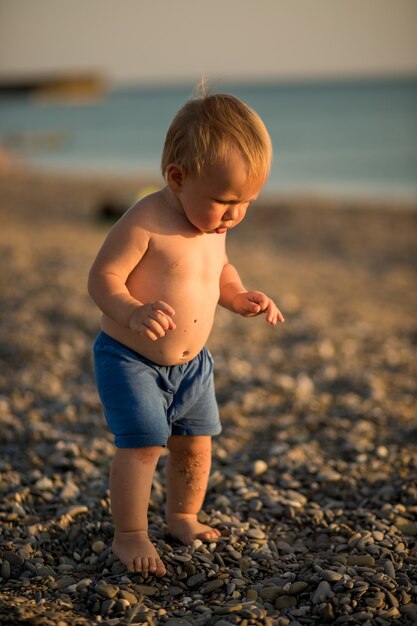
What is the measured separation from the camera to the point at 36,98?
2854 inches

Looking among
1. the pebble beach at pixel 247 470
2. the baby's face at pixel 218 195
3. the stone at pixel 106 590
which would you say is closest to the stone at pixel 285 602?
the pebble beach at pixel 247 470

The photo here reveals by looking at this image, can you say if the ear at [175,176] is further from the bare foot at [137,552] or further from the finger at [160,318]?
the bare foot at [137,552]

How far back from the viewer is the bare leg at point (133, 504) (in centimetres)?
264

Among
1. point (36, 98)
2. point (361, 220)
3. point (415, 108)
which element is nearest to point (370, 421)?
point (361, 220)

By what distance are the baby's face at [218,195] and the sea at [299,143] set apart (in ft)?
1.39

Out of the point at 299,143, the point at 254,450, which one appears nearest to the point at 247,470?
the point at 254,450

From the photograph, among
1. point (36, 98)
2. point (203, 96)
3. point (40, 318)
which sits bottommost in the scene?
point (40, 318)

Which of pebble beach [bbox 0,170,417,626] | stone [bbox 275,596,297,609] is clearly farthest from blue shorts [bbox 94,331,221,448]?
stone [bbox 275,596,297,609]

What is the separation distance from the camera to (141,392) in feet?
8.57

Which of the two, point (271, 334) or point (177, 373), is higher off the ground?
point (177, 373)

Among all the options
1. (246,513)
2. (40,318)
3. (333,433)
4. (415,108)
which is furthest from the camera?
(415,108)

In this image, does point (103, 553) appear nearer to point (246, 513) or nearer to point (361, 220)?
point (246, 513)

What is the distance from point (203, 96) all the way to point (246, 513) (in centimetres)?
174

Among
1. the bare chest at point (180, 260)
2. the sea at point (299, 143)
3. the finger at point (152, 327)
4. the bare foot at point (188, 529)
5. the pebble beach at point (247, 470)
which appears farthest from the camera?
the sea at point (299, 143)
